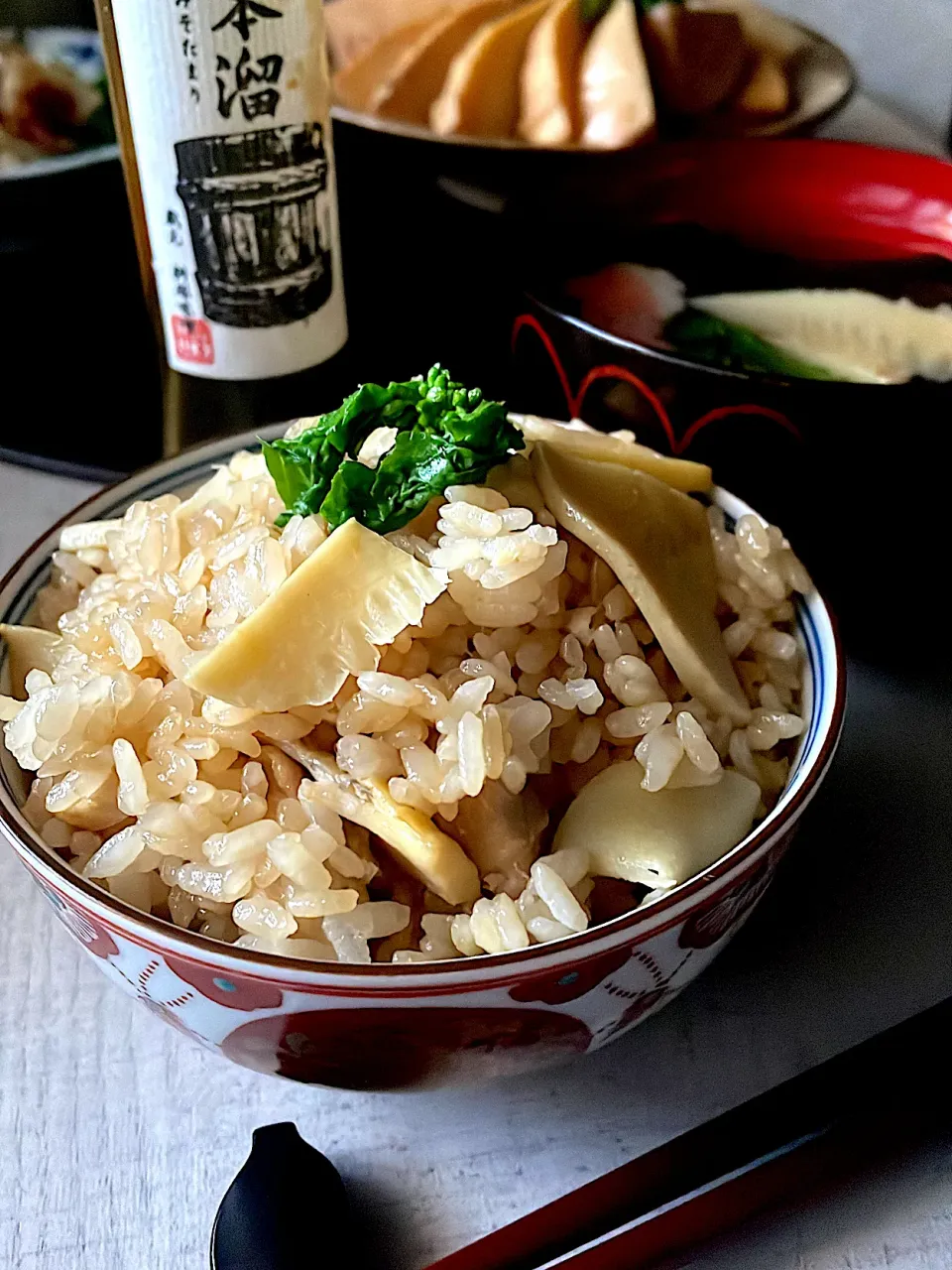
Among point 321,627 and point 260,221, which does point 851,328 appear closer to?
point 260,221

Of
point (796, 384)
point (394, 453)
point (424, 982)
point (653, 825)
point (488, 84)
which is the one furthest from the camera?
point (488, 84)

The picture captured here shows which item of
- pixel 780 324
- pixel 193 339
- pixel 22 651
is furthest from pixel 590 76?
pixel 22 651

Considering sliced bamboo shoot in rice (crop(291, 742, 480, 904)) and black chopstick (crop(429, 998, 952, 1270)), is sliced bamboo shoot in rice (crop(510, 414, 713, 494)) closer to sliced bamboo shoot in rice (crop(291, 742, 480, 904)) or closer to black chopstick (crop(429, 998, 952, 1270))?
sliced bamboo shoot in rice (crop(291, 742, 480, 904))

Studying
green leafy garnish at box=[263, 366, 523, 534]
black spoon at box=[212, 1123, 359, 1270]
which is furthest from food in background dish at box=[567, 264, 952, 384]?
black spoon at box=[212, 1123, 359, 1270]

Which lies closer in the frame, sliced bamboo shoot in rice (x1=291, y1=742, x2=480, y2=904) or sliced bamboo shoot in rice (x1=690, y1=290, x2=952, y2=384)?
sliced bamboo shoot in rice (x1=291, y1=742, x2=480, y2=904)

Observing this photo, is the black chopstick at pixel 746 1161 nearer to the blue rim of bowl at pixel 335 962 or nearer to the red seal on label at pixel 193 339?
the blue rim of bowl at pixel 335 962

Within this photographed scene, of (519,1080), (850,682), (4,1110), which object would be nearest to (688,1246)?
(519,1080)
